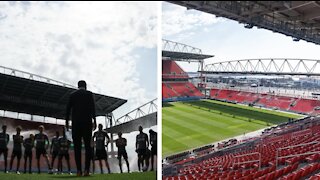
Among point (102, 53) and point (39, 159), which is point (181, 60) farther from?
point (39, 159)

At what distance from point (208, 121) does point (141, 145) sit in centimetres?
429

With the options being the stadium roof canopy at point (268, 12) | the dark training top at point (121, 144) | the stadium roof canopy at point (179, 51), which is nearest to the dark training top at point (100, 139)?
the dark training top at point (121, 144)

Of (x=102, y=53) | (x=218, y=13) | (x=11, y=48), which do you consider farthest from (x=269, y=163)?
(x=11, y=48)

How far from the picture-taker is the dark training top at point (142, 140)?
262 centimetres

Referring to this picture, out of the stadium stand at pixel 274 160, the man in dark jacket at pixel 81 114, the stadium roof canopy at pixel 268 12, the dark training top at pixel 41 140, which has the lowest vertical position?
the stadium stand at pixel 274 160

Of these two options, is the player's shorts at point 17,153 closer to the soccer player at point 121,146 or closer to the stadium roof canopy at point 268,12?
the soccer player at point 121,146

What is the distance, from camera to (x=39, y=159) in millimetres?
2404

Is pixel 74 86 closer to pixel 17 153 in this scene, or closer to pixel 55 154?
pixel 55 154

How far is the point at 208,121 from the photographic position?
6742 millimetres

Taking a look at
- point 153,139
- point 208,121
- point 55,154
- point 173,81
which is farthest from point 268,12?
point 208,121

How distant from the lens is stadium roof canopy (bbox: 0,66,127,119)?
2.30m

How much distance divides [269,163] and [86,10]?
279cm

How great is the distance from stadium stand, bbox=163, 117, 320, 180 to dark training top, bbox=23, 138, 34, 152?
1.59 m

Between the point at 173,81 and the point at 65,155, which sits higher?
the point at 173,81
